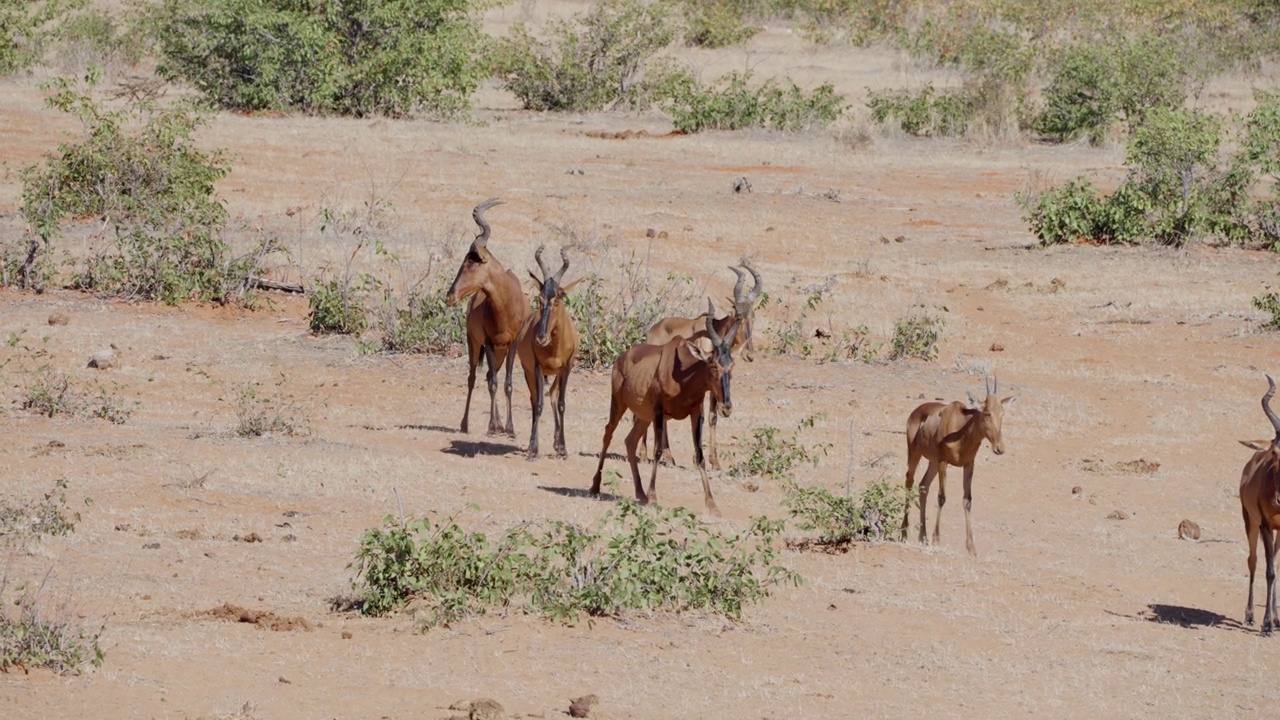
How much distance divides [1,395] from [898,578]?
8.38 meters

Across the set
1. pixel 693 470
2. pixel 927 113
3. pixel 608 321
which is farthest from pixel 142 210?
pixel 927 113

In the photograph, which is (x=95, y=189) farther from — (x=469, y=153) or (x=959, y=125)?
(x=959, y=125)

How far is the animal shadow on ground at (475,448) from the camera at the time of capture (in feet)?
47.1

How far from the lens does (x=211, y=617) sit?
29.6 ft

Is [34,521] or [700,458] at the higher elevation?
[700,458]

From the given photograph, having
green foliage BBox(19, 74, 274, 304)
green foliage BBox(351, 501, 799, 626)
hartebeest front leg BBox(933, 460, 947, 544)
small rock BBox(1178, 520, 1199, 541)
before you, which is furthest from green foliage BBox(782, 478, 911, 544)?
green foliage BBox(19, 74, 274, 304)

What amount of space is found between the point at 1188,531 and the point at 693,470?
153 inches

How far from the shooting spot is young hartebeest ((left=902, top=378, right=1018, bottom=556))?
12.0 meters

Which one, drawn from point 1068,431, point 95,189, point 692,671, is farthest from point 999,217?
point 692,671

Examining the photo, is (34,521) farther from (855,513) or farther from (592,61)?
(592,61)

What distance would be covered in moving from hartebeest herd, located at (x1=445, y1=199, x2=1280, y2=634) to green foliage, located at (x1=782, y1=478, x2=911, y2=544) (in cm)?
25

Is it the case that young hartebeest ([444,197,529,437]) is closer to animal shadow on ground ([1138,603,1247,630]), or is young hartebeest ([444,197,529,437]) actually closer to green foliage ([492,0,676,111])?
animal shadow on ground ([1138,603,1247,630])

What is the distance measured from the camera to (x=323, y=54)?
32031 millimetres

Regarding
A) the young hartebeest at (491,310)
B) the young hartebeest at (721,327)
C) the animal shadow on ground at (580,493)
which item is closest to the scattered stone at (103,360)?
the young hartebeest at (491,310)
